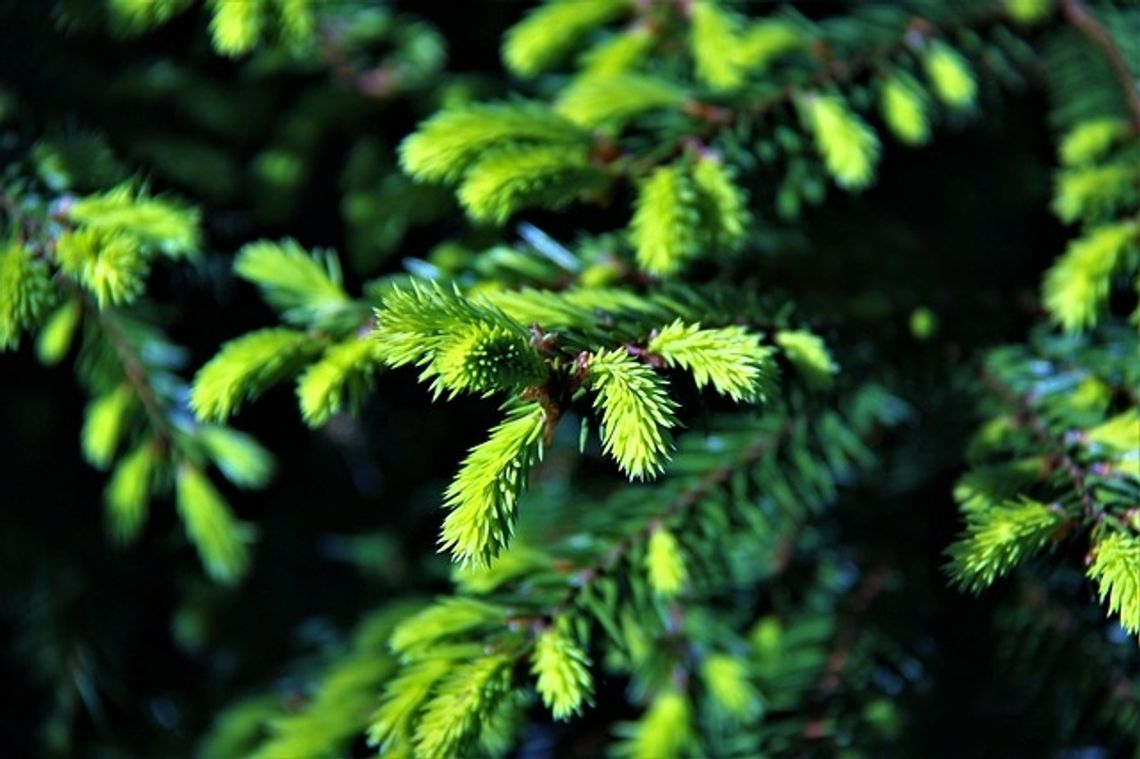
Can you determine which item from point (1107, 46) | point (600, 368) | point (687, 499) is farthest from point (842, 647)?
point (1107, 46)

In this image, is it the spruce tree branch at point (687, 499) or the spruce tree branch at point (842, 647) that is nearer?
the spruce tree branch at point (687, 499)

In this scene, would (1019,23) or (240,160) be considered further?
(240,160)

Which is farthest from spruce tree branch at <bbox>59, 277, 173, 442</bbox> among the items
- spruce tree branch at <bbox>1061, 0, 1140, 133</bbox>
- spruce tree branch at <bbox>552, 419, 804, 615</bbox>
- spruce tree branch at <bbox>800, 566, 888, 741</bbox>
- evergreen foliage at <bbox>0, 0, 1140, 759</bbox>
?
spruce tree branch at <bbox>1061, 0, 1140, 133</bbox>

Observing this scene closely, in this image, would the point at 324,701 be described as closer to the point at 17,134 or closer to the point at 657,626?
the point at 657,626

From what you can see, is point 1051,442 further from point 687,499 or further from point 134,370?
point 134,370

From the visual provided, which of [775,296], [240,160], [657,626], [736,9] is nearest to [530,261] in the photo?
[775,296]

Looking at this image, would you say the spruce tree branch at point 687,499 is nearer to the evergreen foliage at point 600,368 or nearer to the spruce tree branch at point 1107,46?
the evergreen foliage at point 600,368

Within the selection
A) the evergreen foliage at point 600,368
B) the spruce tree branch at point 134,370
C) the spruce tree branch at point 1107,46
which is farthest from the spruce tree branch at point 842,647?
the spruce tree branch at point 134,370
